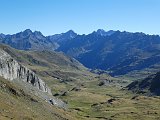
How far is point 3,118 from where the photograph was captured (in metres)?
92.3

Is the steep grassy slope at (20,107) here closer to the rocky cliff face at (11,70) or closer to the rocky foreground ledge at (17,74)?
the rocky foreground ledge at (17,74)

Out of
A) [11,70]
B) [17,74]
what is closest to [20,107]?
[11,70]

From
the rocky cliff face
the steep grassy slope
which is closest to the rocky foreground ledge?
the rocky cliff face

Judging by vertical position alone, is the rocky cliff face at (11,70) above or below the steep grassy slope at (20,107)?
above

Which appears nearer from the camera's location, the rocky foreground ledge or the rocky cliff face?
the rocky foreground ledge

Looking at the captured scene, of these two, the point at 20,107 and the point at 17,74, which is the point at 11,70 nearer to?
the point at 17,74

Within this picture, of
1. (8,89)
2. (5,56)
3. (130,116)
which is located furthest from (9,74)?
(130,116)

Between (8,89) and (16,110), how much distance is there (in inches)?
790

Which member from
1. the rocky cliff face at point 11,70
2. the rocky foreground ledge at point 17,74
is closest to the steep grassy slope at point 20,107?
the rocky foreground ledge at point 17,74

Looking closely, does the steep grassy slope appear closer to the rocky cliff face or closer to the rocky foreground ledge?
the rocky foreground ledge

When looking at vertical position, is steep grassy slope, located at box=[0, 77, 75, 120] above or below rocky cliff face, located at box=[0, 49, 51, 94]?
below

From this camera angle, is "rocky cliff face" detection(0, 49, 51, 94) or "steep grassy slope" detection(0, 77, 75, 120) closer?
"steep grassy slope" detection(0, 77, 75, 120)

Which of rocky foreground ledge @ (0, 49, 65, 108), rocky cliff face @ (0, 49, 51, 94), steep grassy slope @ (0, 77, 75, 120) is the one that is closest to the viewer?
steep grassy slope @ (0, 77, 75, 120)

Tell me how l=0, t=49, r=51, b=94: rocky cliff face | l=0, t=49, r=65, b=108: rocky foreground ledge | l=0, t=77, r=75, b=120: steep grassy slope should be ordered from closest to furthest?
l=0, t=77, r=75, b=120: steep grassy slope, l=0, t=49, r=65, b=108: rocky foreground ledge, l=0, t=49, r=51, b=94: rocky cliff face
